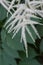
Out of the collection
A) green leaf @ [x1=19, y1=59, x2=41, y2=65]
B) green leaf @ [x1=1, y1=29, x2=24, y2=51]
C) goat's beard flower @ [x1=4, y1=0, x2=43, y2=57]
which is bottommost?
green leaf @ [x1=19, y1=59, x2=41, y2=65]

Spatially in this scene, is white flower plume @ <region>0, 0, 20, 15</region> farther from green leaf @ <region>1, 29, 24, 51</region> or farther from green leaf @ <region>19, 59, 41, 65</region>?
A: green leaf @ <region>19, 59, 41, 65</region>

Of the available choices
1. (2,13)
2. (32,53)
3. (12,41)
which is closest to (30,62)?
(32,53)

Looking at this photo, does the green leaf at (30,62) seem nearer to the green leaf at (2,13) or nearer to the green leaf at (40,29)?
the green leaf at (40,29)

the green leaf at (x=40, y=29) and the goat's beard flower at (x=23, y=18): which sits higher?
the goat's beard flower at (x=23, y=18)

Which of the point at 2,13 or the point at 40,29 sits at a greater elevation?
the point at 2,13

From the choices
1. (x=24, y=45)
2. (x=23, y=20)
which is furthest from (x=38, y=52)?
(x=23, y=20)

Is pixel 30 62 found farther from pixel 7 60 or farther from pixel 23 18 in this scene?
pixel 23 18

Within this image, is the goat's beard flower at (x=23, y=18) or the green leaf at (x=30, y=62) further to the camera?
the green leaf at (x=30, y=62)

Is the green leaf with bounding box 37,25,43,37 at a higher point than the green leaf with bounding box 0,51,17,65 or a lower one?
higher

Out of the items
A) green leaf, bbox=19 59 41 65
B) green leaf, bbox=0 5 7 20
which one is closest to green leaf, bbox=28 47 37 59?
green leaf, bbox=19 59 41 65

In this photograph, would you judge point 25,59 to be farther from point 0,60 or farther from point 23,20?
point 23,20

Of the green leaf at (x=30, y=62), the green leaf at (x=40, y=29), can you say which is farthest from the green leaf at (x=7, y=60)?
the green leaf at (x=40, y=29)
